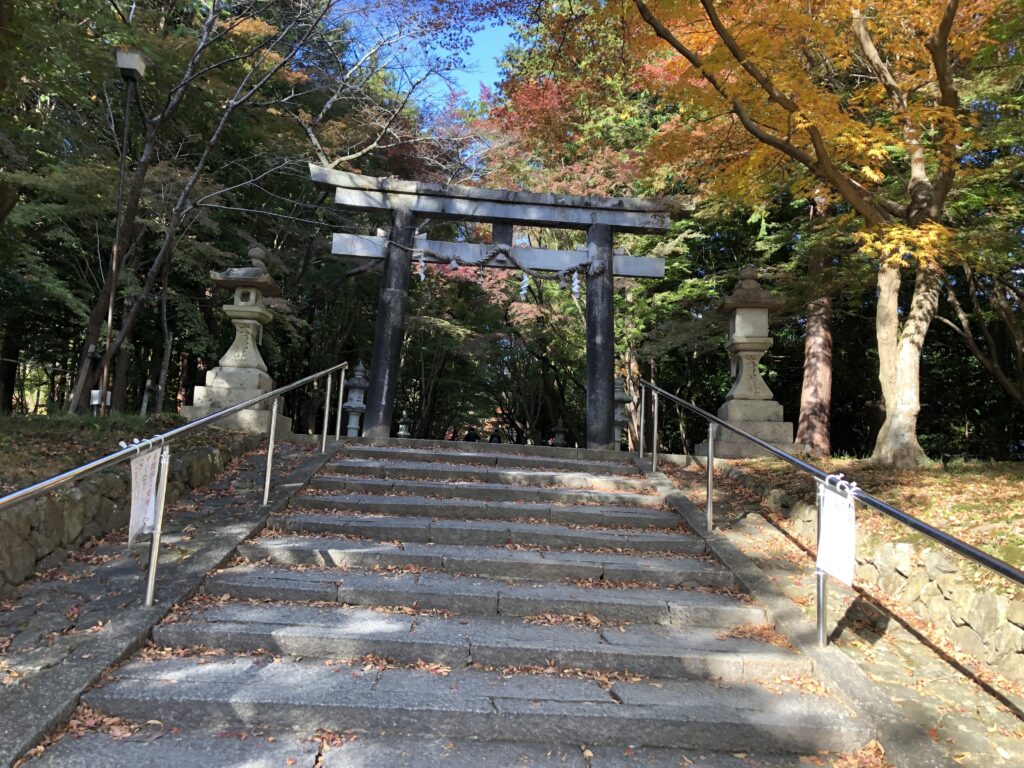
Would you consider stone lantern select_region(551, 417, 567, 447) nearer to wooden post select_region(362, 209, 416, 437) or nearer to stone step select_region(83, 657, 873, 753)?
wooden post select_region(362, 209, 416, 437)

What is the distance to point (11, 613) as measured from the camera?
9.69 ft

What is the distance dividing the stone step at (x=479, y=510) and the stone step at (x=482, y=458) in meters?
1.33

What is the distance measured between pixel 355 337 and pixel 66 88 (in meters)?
10.5

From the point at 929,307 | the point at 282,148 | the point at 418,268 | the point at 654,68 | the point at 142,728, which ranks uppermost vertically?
the point at 654,68

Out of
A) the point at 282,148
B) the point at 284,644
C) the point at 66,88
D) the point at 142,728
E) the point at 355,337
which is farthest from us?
the point at 355,337

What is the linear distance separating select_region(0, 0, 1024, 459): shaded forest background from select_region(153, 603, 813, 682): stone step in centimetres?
467

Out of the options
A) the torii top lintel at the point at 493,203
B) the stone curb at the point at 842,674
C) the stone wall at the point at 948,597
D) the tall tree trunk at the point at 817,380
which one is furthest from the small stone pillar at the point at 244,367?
the tall tree trunk at the point at 817,380

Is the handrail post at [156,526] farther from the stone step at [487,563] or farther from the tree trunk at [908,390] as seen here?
the tree trunk at [908,390]

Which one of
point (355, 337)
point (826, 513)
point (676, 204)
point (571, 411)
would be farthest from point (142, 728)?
point (571, 411)

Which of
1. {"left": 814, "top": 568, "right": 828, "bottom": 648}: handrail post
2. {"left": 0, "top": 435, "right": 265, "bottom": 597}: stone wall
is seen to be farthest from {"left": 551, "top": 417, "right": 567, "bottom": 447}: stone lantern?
{"left": 814, "top": 568, "right": 828, "bottom": 648}: handrail post

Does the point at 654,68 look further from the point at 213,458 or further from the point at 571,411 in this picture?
the point at 571,411

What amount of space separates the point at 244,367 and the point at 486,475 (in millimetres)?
3653

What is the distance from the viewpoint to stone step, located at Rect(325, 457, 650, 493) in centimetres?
573

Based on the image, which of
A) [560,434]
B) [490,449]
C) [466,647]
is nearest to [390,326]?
[490,449]
